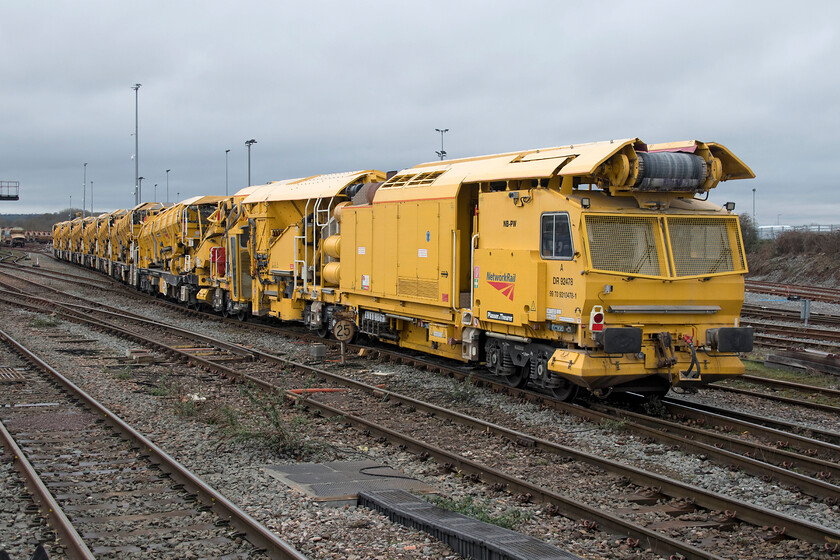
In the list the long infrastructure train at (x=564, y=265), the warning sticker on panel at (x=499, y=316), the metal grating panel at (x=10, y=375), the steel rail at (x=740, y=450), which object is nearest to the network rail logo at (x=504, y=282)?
the long infrastructure train at (x=564, y=265)

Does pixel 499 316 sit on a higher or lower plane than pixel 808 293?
higher

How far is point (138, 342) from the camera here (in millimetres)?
18531

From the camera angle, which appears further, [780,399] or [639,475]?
[780,399]

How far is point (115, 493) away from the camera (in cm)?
756

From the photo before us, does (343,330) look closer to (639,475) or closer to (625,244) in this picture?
(625,244)

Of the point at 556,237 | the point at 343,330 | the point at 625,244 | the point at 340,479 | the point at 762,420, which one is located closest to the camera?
the point at 340,479

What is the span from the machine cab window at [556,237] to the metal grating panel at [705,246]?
1.40 metres

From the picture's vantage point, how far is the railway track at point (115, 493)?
6.30 metres

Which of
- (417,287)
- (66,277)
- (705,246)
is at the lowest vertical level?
(66,277)

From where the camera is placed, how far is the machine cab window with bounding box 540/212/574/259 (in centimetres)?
1050

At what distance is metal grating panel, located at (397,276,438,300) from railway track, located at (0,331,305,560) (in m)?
5.44

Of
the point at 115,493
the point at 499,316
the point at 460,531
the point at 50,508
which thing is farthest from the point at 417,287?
the point at 460,531

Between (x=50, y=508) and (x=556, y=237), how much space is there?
670 centimetres

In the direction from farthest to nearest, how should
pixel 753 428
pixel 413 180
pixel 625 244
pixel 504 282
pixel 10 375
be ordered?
pixel 413 180 → pixel 10 375 → pixel 504 282 → pixel 625 244 → pixel 753 428
